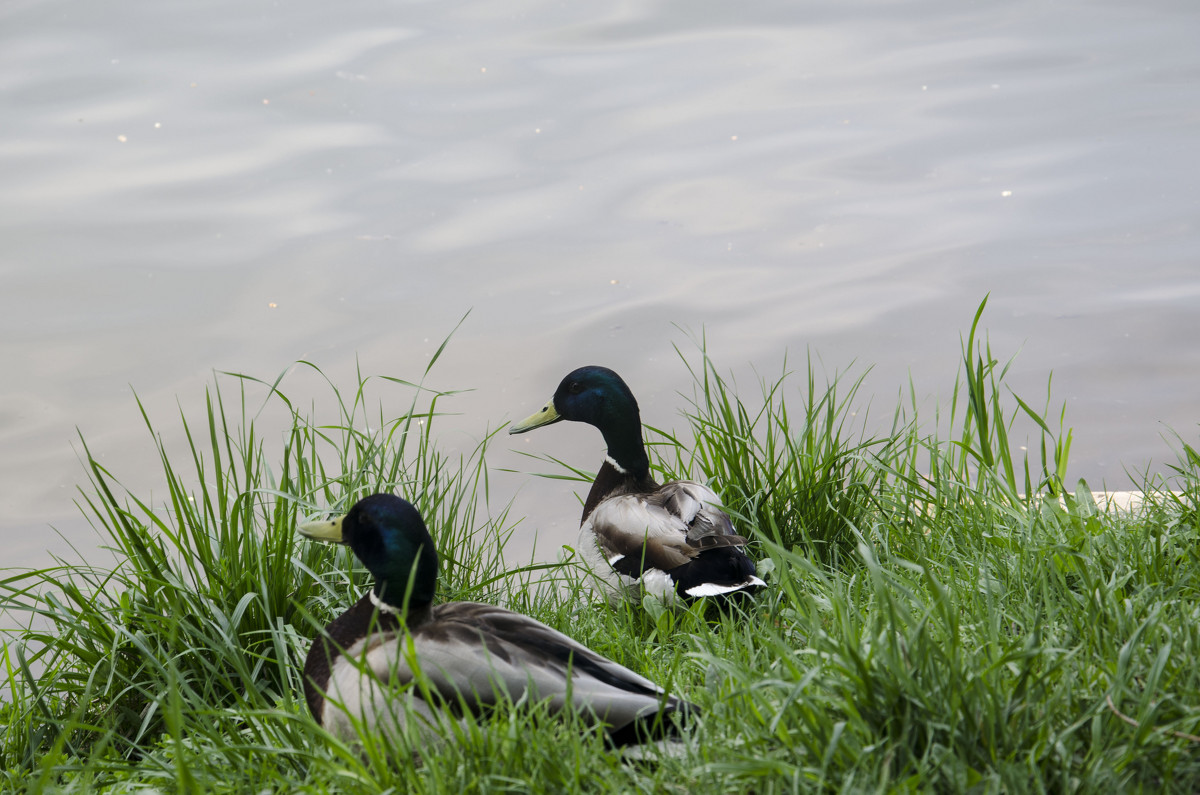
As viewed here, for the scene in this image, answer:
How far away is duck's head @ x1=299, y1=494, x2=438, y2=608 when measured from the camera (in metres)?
2.63

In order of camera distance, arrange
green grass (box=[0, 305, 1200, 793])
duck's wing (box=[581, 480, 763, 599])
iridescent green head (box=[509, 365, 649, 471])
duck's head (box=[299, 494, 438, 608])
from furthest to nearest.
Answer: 1. iridescent green head (box=[509, 365, 649, 471])
2. duck's wing (box=[581, 480, 763, 599])
3. duck's head (box=[299, 494, 438, 608])
4. green grass (box=[0, 305, 1200, 793])

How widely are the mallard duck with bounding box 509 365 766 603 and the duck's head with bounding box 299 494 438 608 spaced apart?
0.85 m

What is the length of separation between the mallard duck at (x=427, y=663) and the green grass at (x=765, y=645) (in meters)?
0.07

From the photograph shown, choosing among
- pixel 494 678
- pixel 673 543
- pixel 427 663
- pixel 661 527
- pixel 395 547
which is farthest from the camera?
pixel 661 527

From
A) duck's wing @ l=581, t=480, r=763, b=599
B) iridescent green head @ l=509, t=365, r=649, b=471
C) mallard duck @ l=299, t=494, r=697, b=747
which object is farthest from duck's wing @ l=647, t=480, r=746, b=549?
mallard duck @ l=299, t=494, r=697, b=747

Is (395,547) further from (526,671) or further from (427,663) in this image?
(526,671)

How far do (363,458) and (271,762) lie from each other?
4.07ft

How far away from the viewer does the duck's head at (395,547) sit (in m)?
2.63

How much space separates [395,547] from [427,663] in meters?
0.42

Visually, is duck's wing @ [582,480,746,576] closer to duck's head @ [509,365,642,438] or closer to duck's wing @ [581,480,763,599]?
duck's wing @ [581,480,763,599]

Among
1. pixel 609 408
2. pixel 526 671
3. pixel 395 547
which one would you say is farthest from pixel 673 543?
pixel 526 671

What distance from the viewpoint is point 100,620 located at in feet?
9.68

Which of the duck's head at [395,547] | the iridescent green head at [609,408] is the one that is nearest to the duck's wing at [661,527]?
the iridescent green head at [609,408]

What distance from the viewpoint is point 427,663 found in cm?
229
